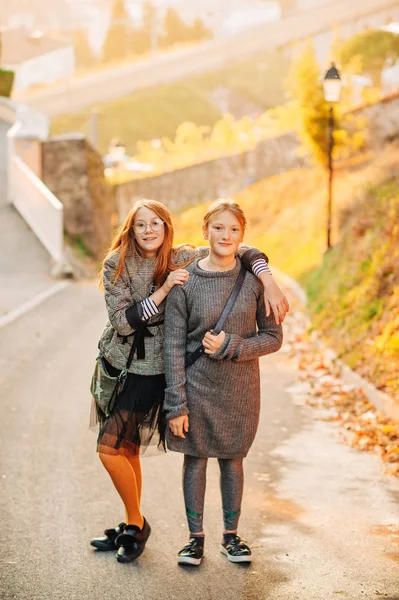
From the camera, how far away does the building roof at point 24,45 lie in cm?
8175

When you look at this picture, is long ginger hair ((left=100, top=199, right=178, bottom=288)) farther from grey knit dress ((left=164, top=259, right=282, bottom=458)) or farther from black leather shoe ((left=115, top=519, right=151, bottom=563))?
black leather shoe ((left=115, top=519, right=151, bottom=563))

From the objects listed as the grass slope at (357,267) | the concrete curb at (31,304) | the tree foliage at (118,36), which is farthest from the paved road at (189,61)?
the concrete curb at (31,304)

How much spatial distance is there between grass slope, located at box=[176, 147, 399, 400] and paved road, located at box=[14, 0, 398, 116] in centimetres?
6236

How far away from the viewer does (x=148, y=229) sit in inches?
207

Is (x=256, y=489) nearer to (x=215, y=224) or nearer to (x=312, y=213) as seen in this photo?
(x=215, y=224)

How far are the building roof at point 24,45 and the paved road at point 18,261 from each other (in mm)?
56511

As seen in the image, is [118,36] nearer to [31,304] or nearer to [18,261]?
[18,261]

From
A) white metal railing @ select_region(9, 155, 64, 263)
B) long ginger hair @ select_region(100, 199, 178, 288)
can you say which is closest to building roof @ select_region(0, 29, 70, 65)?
white metal railing @ select_region(9, 155, 64, 263)

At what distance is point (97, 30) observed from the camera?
434 ft

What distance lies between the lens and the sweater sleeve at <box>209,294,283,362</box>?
511cm

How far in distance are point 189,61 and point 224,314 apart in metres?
104

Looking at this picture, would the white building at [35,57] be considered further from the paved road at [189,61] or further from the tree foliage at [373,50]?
the tree foliage at [373,50]

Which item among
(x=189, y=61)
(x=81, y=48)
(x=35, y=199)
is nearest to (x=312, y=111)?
(x=35, y=199)

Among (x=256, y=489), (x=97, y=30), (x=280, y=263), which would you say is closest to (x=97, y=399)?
(x=256, y=489)
